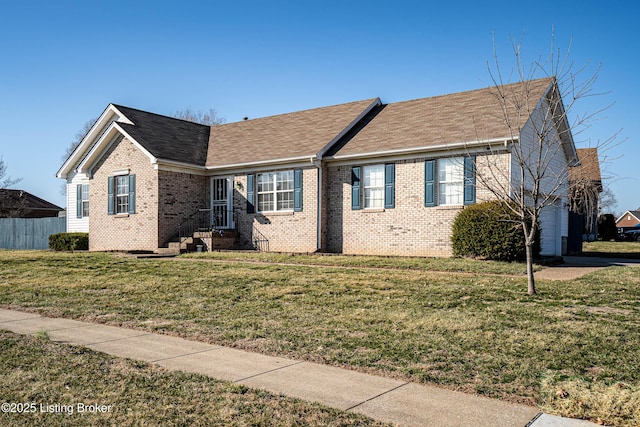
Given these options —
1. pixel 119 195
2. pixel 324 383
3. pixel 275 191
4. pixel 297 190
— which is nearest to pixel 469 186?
pixel 297 190

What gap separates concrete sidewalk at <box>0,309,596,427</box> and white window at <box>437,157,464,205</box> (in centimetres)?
1214

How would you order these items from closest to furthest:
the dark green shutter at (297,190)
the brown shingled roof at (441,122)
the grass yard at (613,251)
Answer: the brown shingled roof at (441,122) → the dark green shutter at (297,190) → the grass yard at (613,251)

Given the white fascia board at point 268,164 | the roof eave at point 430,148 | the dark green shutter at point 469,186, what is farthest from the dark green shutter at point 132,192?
the dark green shutter at point 469,186

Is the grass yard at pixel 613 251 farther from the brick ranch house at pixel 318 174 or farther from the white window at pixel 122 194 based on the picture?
the white window at pixel 122 194

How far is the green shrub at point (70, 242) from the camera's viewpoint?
24516 millimetres

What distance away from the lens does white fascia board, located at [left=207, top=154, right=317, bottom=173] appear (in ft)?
66.0

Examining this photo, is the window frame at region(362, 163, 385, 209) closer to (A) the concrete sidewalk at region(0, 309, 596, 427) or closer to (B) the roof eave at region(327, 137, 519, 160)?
(B) the roof eave at region(327, 137, 519, 160)

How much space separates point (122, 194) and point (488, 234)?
49.2 ft

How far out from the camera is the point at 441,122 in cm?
1909

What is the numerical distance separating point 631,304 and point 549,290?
1620 millimetres

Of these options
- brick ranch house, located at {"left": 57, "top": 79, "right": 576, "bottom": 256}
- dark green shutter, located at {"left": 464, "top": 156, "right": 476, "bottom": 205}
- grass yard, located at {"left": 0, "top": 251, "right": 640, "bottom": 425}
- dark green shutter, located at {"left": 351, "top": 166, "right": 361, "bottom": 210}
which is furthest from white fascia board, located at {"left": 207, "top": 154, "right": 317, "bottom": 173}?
grass yard, located at {"left": 0, "top": 251, "right": 640, "bottom": 425}

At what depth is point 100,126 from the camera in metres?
25.4

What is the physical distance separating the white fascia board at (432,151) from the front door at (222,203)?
4903mm

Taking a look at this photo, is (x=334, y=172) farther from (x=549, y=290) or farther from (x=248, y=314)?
(x=248, y=314)
